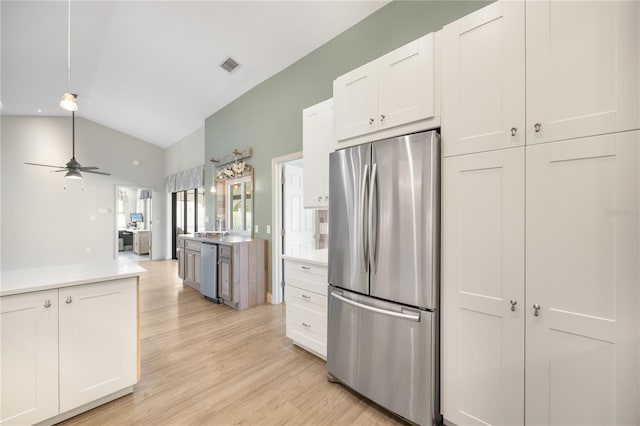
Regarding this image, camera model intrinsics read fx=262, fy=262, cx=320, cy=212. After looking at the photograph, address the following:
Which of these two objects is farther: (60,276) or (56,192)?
(56,192)

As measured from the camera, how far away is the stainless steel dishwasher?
3.96 meters

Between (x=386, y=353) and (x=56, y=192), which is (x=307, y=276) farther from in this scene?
(x=56, y=192)

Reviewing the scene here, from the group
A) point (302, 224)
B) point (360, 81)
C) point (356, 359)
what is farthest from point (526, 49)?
point (302, 224)

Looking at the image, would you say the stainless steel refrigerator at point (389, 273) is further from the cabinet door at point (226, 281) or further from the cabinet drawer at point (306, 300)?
the cabinet door at point (226, 281)

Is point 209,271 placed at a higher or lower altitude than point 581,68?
lower

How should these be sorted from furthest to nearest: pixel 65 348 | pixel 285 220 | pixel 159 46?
1. pixel 285 220
2. pixel 159 46
3. pixel 65 348

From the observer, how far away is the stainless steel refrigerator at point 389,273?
1569mm

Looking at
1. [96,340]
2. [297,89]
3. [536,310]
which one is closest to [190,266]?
[96,340]

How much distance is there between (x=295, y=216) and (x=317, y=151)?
157 cm

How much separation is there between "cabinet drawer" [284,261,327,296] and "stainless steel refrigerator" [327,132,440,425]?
320 mm

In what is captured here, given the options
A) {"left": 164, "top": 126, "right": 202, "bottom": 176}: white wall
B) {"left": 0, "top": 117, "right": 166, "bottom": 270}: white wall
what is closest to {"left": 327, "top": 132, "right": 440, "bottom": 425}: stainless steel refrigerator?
{"left": 164, "top": 126, "right": 202, "bottom": 176}: white wall

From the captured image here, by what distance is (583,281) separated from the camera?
1.19 m

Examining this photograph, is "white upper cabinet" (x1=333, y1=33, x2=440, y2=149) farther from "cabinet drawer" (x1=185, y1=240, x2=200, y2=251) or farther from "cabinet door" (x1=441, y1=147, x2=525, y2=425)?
"cabinet drawer" (x1=185, y1=240, x2=200, y2=251)

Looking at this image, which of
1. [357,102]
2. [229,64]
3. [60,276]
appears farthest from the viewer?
[229,64]
